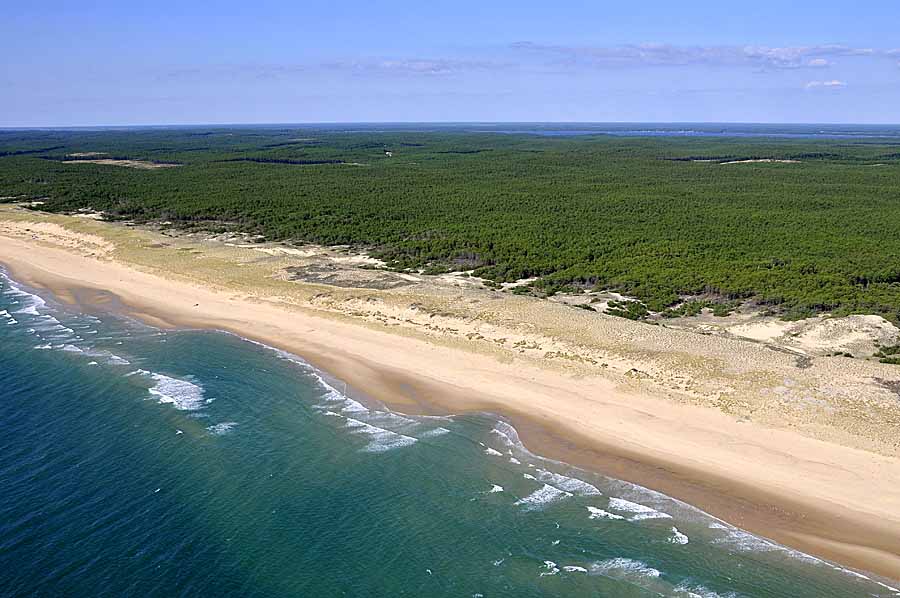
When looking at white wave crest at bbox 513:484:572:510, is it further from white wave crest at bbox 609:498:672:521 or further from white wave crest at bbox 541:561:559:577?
white wave crest at bbox 541:561:559:577

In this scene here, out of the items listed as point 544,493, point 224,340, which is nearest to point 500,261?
point 224,340

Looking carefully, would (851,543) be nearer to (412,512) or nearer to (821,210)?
(412,512)

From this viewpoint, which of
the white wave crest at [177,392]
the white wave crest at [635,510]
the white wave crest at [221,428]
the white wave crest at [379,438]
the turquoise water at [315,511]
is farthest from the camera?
the white wave crest at [177,392]

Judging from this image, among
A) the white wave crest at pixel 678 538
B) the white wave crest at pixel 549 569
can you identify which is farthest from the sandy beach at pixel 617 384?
the white wave crest at pixel 549 569

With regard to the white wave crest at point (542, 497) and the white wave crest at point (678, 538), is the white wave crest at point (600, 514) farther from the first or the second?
the white wave crest at point (678, 538)

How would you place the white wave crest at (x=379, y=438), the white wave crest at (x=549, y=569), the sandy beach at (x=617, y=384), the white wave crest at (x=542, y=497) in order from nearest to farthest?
1. the white wave crest at (x=549, y=569)
2. the white wave crest at (x=542, y=497)
3. the sandy beach at (x=617, y=384)
4. the white wave crest at (x=379, y=438)

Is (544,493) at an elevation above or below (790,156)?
below
